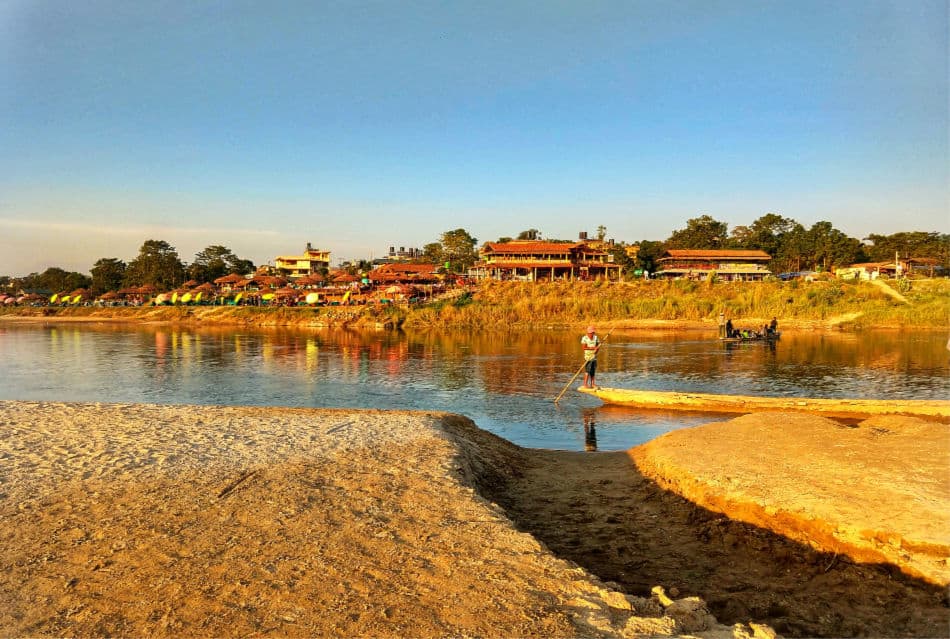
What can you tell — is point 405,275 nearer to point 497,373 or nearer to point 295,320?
point 295,320

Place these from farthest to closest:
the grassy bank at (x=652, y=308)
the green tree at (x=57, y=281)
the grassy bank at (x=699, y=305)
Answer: the green tree at (x=57, y=281)
the grassy bank at (x=652, y=308)
the grassy bank at (x=699, y=305)

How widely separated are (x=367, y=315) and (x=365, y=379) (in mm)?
35653

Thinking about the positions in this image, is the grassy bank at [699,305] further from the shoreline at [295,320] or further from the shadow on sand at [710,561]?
the shadow on sand at [710,561]

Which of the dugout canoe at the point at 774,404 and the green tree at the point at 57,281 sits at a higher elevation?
the green tree at the point at 57,281


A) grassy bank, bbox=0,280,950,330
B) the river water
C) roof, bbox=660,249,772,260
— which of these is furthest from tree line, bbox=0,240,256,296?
roof, bbox=660,249,772,260

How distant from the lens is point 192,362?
30766mm

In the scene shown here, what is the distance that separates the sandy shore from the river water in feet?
18.1

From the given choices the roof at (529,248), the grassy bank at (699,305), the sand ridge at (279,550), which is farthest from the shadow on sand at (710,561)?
the roof at (529,248)

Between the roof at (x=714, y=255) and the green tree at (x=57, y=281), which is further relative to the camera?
the green tree at (x=57, y=281)

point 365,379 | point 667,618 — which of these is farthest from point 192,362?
point 667,618

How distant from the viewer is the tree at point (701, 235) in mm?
93062

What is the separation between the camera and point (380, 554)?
5738 mm

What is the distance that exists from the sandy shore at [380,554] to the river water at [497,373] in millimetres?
5520

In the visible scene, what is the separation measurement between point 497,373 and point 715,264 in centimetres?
6211
